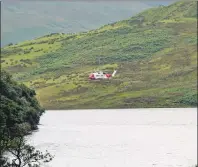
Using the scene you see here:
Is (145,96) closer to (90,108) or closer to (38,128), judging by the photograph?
(90,108)

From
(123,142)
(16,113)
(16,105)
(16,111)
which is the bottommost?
(123,142)

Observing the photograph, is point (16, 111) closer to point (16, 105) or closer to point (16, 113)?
point (16, 113)

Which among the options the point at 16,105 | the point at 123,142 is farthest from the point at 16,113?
the point at 123,142

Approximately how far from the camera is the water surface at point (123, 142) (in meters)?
64.6

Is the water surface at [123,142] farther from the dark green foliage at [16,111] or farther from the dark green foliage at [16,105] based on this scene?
the dark green foliage at [16,105]

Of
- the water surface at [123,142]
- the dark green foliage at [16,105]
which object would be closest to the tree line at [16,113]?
the dark green foliage at [16,105]

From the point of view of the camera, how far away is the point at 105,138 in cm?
9325

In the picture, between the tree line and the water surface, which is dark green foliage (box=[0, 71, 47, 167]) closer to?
the tree line

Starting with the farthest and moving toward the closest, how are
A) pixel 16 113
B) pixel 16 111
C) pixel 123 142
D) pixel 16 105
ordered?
pixel 16 105
pixel 16 111
pixel 16 113
pixel 123 142

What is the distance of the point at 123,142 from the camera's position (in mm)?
85625

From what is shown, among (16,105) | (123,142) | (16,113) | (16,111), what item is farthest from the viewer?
(16,105)

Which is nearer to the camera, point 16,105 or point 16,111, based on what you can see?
point 16,111

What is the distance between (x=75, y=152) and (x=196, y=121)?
53.2 m

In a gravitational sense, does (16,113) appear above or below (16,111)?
below
